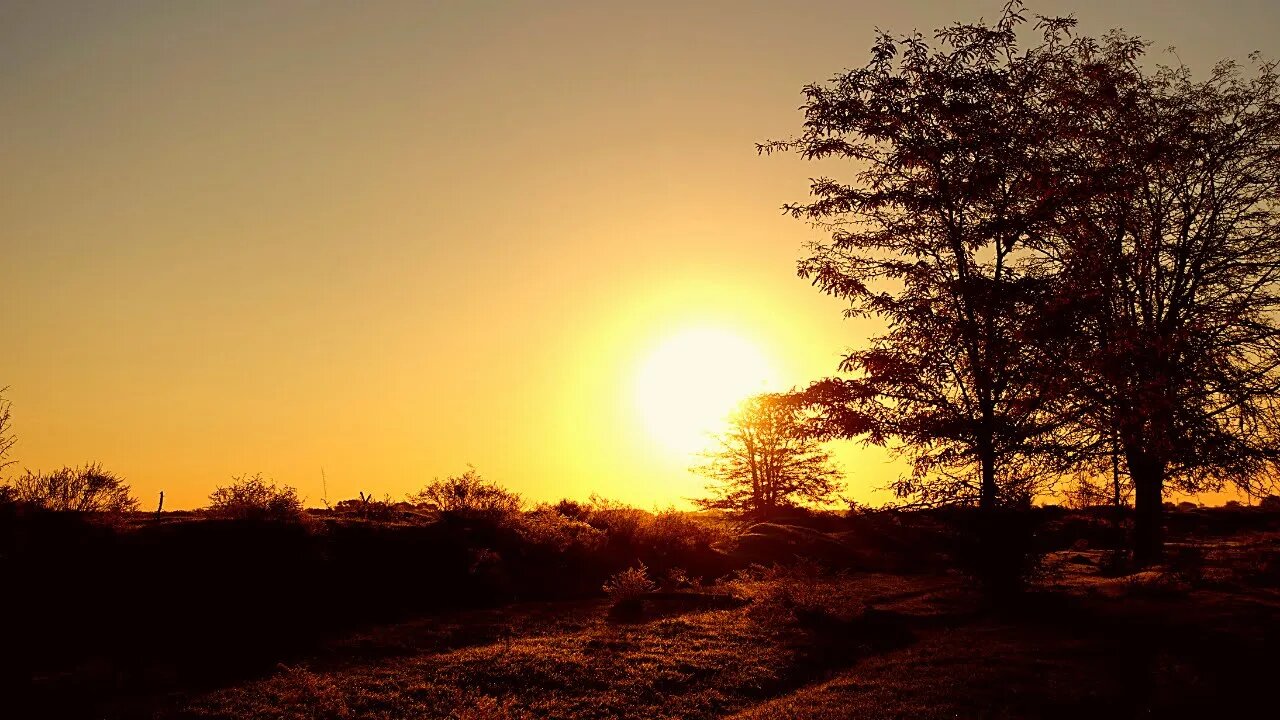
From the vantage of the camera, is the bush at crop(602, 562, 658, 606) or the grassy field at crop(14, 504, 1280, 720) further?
the bush at crop(602, 562, 658, 606)

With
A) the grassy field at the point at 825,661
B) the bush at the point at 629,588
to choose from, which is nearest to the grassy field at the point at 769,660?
the grassy field at the point at 825,661

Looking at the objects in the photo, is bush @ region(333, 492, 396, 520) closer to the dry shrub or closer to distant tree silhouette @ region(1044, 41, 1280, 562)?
the dry shrub

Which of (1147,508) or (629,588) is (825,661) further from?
(1147,508)

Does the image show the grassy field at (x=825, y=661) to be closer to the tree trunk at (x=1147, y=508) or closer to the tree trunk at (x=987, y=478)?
the tree trunk at (x=987, y=478)

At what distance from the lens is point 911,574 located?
81.7 ft

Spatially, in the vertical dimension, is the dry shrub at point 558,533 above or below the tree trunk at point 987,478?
below

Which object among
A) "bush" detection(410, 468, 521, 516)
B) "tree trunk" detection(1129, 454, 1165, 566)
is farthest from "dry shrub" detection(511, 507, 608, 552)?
"tree trunk" detection(1129, 454, 1165, 566)

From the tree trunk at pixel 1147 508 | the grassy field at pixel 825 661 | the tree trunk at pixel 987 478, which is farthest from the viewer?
the tree trunk at pixel 1147 508

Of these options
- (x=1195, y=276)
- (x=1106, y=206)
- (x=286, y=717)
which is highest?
(x=1106, y=206)

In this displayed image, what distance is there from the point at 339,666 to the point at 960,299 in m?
13.1

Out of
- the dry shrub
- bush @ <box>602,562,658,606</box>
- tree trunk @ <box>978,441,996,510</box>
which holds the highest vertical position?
tree trunk @ <box>978,441,996,510</box>

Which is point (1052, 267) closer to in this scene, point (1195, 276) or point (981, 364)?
point (1195, 276)

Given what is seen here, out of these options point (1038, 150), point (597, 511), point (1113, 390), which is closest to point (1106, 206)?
point (1038, 150)

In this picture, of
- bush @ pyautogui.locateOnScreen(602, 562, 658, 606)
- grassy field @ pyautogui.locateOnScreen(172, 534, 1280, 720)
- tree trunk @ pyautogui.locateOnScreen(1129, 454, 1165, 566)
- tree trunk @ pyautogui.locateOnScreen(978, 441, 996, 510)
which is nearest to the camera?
grassy field @ pyautogui.locateOnScreen(172, 534, 1280, 720)
